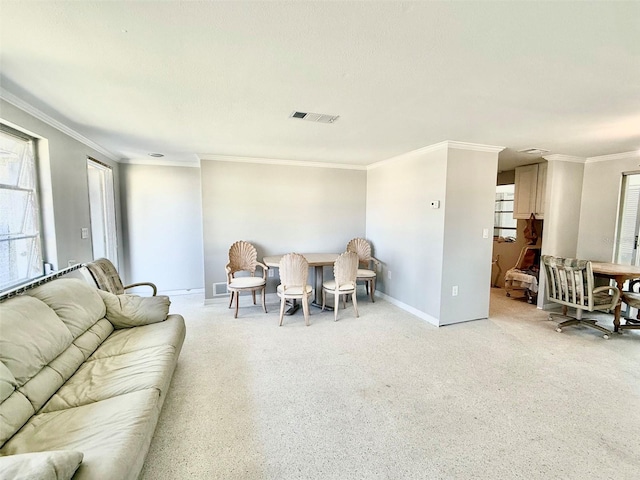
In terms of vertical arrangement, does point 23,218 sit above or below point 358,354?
above

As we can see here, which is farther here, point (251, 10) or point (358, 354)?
point (358, 354)

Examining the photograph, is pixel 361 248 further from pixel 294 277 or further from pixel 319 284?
pixel 294 277

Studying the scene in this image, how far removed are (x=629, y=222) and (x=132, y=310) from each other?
6473 mm

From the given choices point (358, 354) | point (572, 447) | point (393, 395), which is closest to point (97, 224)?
point (358, 354)

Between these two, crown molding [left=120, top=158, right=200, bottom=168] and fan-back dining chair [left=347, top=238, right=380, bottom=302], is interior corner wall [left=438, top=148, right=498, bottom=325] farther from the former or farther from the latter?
crown molding [left=120, top=158, right=200, bottom=168]

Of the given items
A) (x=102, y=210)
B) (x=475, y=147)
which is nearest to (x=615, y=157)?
(x=475, y=147)

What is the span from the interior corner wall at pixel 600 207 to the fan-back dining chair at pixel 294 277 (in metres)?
4.45

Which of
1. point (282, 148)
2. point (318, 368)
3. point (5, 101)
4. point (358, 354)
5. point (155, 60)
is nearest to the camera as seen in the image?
point (155, 60)

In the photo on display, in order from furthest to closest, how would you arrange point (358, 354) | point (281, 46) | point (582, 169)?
point (582, 169)
point (358, 354)
point (281, 46)

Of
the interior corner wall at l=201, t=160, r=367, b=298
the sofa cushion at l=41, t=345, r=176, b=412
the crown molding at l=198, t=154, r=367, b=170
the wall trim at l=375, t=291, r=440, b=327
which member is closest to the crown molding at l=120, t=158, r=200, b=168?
the crown molding at l=198, t=154, r=367, b=170

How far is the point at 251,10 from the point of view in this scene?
4.29 ft

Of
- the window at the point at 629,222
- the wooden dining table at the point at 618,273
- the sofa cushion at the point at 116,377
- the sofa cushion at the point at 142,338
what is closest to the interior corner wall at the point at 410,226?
the wooden dining table at the point at 618,273

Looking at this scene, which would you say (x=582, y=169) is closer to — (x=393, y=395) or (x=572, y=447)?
(x=572, y=447)

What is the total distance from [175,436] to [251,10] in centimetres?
245
